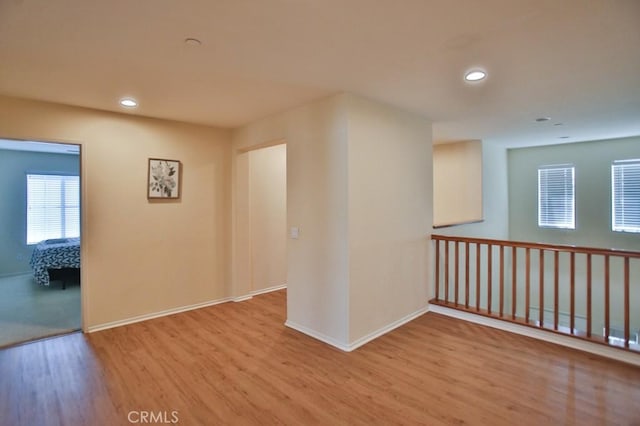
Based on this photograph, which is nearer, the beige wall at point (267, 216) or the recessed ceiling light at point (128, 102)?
the recessed ceiling light at point (128, 102)

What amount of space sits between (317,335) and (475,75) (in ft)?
9.32

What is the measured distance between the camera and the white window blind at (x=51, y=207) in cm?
655

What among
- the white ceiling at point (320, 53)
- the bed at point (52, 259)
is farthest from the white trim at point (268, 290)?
the bed at point (52, 259)

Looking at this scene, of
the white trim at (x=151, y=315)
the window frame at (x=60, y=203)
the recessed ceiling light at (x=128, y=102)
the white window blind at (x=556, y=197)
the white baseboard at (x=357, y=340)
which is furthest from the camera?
the window frame at (x=60, y=203)

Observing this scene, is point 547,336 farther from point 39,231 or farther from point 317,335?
point 39,231

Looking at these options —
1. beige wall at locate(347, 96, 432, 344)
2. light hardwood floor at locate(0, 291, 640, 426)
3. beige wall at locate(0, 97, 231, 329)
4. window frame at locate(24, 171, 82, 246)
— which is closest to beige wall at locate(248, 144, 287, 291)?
beige wall at locate(0, 97, 231, 329)

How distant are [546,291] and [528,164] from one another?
2520 millimetres

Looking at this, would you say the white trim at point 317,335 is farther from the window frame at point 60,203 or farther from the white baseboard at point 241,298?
the window frame at point 60,203

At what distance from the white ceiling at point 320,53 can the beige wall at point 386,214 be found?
1.11 feet

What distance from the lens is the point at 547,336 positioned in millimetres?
3266

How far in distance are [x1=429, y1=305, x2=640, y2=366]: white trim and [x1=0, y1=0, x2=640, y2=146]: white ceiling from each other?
2.38 meters

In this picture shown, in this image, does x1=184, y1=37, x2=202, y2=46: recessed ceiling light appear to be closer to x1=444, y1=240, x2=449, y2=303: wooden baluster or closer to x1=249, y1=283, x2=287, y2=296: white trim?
x1=444, y1=240, x2=449, y2=303: wooden baluster

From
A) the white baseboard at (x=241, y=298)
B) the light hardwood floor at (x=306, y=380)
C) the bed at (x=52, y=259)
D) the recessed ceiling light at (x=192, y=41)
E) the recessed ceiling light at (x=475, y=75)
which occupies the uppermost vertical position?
the recessed ceiling light at (x=475, y=75)

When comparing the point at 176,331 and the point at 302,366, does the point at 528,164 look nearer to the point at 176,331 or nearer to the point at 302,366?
the point at 302,366
